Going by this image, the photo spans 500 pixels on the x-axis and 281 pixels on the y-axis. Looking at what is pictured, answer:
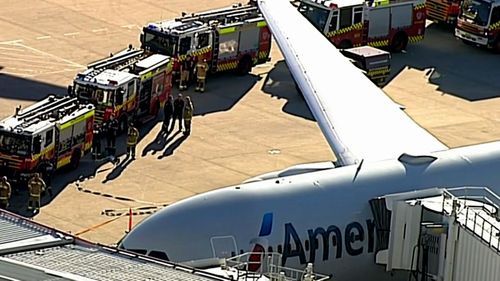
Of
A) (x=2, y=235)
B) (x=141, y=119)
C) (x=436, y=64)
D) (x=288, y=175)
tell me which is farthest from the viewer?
(x=436, y=64)

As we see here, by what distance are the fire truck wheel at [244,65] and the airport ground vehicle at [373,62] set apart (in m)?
4.19

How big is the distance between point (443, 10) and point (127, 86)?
883 inches

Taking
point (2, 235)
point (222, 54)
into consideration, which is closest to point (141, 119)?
point (222, 54)

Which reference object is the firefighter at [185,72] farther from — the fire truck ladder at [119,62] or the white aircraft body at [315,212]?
the white aircraft body at [315,212]

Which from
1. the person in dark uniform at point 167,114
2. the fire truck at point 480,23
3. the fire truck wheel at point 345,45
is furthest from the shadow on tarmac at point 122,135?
the fire truck at point 480,23

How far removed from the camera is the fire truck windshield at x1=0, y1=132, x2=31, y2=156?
160ft

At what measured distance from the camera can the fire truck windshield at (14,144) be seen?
48.8 metres

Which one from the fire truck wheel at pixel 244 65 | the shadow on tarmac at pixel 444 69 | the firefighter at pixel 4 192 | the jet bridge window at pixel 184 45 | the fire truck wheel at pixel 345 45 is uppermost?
the jet bridge window at pixel 184 45

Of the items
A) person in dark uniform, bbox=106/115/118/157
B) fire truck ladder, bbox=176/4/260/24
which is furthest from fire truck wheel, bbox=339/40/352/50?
person in dark uniform, bbox=106/115/118/157

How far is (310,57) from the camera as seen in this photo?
50.0 meters

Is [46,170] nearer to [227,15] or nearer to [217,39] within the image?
[217,39]

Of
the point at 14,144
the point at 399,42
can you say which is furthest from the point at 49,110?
the point at 399,42

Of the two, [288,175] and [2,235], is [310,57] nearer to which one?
Result: [288,175]

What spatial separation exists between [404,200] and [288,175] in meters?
4.35
